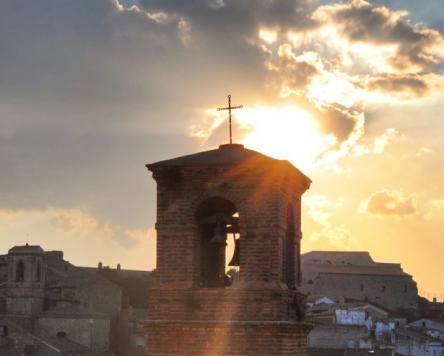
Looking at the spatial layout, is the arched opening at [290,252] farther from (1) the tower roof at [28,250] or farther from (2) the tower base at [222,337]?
(1) the tower roof at [28,250]

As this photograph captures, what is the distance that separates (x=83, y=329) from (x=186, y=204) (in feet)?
154

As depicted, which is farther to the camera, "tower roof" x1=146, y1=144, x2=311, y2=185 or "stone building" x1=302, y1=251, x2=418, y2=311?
"stone building" x1=302, y1=251, x2=418, y2=311

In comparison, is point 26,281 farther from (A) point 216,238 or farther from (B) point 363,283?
(A) point 216,238

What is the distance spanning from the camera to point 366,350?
50.2 metres

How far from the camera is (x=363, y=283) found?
98562 millimetres

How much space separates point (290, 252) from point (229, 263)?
40.6 inches

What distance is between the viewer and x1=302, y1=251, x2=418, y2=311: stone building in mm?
96062

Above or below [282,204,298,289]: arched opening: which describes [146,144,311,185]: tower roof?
above

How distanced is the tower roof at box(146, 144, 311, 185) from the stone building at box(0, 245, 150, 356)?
42.8m

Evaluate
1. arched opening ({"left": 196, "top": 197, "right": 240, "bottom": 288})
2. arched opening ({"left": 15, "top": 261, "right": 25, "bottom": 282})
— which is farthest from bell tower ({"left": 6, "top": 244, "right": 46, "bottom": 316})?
arched opening ({"left": 196, "top": 197, "right": 240, "bottom": 288})

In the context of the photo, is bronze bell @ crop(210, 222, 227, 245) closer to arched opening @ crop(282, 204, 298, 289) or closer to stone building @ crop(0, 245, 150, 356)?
arched opening @ crop(282, 204, 298, 289)

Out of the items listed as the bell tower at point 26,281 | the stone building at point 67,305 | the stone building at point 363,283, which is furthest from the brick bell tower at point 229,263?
the stone building at point 363,283

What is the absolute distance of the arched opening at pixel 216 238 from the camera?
595 inches

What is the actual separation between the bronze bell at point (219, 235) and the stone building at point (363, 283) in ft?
260
